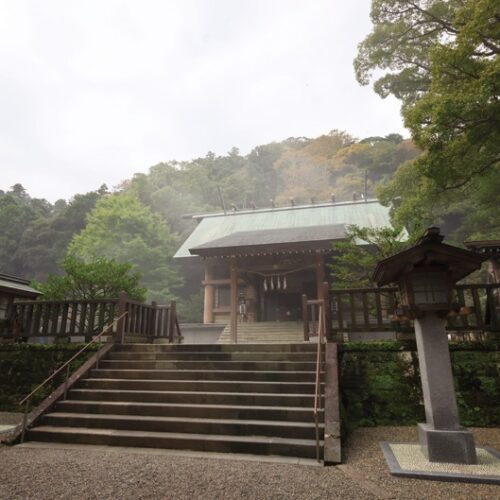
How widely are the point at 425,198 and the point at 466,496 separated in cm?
746

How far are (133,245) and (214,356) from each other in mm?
18266

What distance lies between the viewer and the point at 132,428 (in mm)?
5406

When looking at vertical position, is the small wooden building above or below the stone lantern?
above

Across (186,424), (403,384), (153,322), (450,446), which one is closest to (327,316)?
(403,384)

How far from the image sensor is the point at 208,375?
6.50 meters

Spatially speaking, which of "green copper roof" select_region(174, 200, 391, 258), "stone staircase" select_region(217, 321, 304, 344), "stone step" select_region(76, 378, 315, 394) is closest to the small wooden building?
"green copper roof" select_region(174, 200, 391, 258)

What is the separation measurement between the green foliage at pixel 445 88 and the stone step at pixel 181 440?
6142 mm

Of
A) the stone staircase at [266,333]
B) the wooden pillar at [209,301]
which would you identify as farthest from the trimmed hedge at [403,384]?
the wooden pillar at [209,301]

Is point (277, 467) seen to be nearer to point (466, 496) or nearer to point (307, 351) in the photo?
point (466, 496)

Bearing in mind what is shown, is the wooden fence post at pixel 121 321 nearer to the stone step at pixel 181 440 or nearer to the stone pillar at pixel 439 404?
the stone step at pixel 181 440

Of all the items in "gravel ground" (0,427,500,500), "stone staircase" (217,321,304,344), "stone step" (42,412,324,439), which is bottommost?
"gravel ground" (0,427,500,500)

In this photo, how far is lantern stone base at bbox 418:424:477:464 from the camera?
4.20 meters

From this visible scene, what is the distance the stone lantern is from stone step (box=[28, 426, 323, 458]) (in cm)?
152

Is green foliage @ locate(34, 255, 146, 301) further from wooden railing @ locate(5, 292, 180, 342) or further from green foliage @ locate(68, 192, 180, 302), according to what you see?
green foliage @ locate(68, 192, 180, 302)
